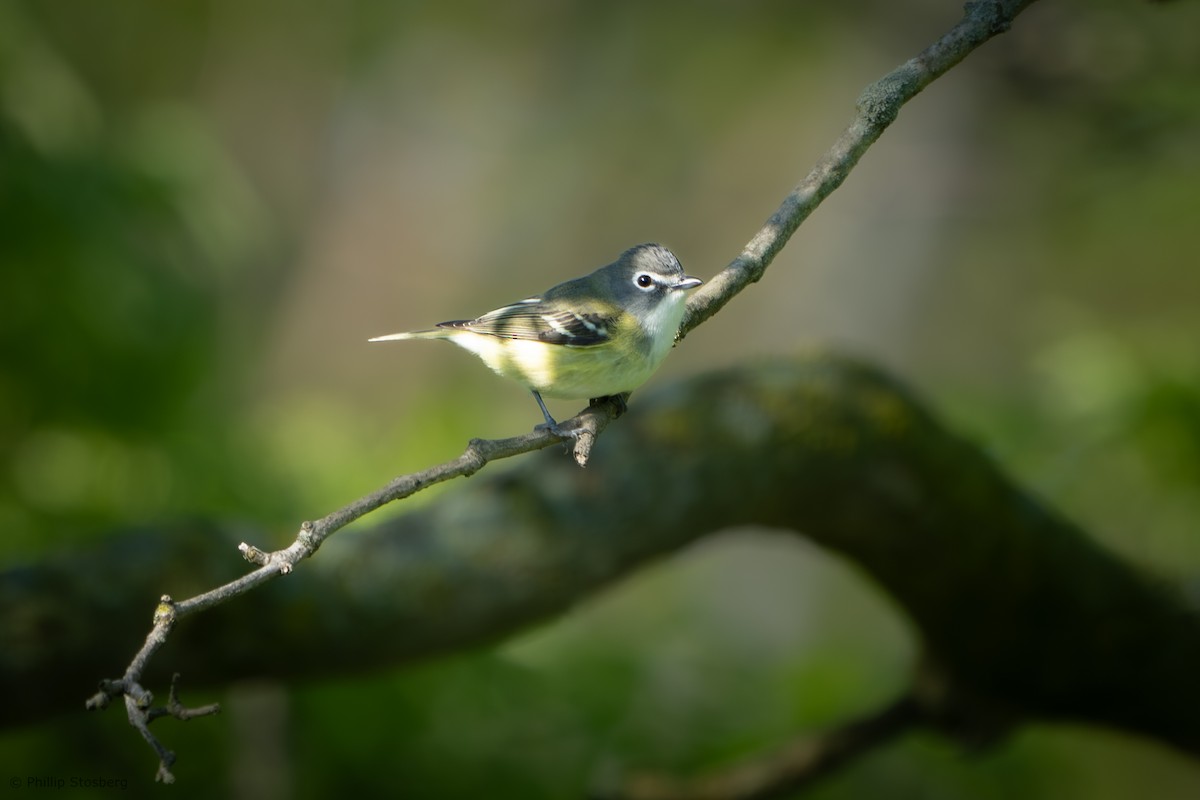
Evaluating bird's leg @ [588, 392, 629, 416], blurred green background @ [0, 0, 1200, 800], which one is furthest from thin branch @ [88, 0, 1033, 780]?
blurred green background @ [0, 0, 1200, 800]

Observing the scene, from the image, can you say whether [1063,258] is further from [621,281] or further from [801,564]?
[621,281]

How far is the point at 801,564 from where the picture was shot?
8188 mm

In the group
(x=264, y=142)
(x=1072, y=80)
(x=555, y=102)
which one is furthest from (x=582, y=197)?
(x=1072, y=80)

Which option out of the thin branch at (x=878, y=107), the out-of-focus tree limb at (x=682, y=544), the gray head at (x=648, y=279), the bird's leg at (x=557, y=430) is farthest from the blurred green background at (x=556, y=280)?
the thin branch at (x=878, y=107)

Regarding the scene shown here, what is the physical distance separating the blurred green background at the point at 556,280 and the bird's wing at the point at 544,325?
1253mm

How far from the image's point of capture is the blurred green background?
4.25 meters

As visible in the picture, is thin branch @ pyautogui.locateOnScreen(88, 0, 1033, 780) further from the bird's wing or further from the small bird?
the bird's wing

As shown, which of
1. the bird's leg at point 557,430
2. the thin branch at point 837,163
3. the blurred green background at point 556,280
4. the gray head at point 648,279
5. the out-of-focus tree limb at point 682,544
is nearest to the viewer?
the thin branch at point 837,163

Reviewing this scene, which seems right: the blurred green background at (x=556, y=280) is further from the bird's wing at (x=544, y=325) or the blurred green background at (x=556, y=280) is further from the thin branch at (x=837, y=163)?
the thin branch at (x=837, y=163)

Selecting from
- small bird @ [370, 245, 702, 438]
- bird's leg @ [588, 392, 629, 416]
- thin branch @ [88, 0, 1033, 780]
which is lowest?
thin branch @ [88, 0, 1033, 780]

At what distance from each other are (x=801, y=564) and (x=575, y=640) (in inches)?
141

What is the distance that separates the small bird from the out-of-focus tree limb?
1.12 ft

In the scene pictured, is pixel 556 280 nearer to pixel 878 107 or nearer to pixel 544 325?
pixel 544 325

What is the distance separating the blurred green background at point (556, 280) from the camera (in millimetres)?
4250
